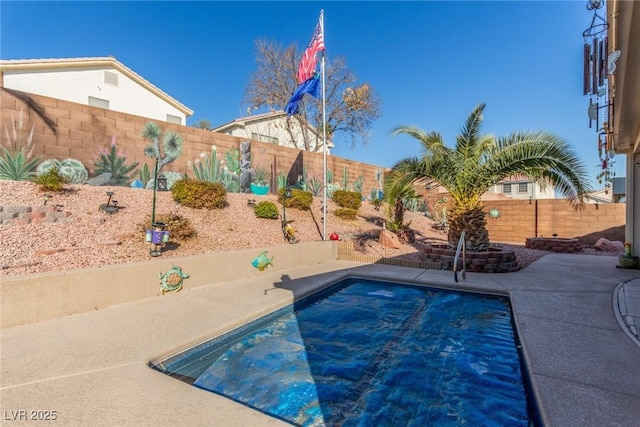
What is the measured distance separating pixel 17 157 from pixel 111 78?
13.1 m

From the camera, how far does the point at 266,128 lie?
2312 cm

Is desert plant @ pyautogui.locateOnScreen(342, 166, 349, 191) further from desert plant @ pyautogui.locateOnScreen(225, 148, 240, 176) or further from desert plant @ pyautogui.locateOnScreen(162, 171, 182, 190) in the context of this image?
desert plant @ pyautogui.locateOnScreen(162, 171, 182, 190)

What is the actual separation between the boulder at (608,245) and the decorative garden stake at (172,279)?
15271 mm

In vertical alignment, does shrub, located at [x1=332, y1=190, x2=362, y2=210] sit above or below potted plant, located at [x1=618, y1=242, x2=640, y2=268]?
above

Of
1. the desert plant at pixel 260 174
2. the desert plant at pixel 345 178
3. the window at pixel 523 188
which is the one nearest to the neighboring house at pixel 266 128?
the desert plant at pixel 345 178

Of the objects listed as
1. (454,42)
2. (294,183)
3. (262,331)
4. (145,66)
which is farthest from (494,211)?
(145,66)

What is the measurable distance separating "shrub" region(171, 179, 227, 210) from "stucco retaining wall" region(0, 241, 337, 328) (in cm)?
331

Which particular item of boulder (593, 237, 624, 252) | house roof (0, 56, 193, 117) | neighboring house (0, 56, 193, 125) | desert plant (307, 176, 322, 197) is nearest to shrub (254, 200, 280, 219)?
desert plant (307, 176, 322, 197)

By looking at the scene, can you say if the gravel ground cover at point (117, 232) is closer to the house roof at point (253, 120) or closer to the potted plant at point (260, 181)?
the potted plant at point (260, 181)

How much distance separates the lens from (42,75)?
1559cm

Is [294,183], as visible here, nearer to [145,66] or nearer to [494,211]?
[494,211]

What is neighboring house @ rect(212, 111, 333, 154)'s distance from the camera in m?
22.2

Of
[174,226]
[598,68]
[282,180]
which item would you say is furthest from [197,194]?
[598,68]

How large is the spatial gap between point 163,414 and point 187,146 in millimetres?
9827
